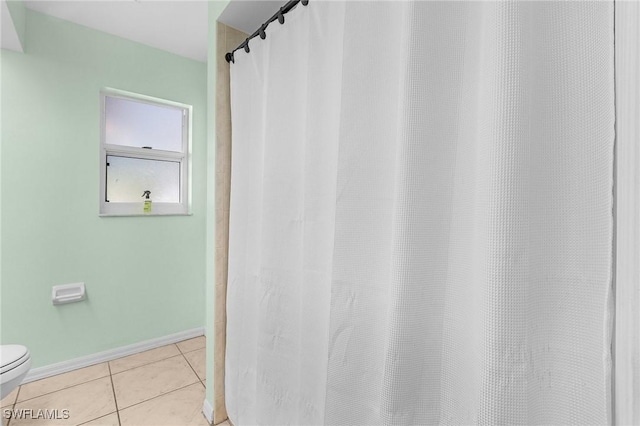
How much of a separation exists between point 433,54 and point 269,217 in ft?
2.75

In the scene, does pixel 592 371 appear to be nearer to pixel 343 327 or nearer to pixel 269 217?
pixel 343 327

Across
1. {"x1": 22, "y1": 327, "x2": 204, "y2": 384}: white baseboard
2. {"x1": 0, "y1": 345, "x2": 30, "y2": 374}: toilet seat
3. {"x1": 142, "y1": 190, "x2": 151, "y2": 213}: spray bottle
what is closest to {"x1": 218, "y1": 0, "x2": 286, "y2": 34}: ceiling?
{"x1": 142, "y1": 190, "x2": 151, "y2": 213}: spray bottle

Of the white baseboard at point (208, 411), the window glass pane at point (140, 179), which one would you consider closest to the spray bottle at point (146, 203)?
the window glass pane at point (140, 179)

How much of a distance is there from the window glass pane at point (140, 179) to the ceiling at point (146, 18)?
0.95 meters

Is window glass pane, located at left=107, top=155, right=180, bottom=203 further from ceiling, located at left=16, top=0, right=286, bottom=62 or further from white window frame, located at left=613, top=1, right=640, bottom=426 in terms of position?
white window frame, located at left=613, top=1, right=640, bottom=426

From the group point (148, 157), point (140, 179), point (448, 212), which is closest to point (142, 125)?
point (148, 157)

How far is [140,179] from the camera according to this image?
8.23 ft

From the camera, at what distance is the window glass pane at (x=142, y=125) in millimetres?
2373

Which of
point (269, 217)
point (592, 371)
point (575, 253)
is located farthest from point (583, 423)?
point (269, 217)

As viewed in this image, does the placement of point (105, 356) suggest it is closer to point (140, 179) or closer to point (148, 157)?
point (140, 179)

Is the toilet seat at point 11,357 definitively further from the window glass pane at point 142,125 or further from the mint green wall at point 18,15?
the mint green wall at point 18,15

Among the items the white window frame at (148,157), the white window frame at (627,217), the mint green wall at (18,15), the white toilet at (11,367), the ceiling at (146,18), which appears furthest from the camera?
the white window frame at (148,157)

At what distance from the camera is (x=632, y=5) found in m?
0.52

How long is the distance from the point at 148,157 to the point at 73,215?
70 centimetres
